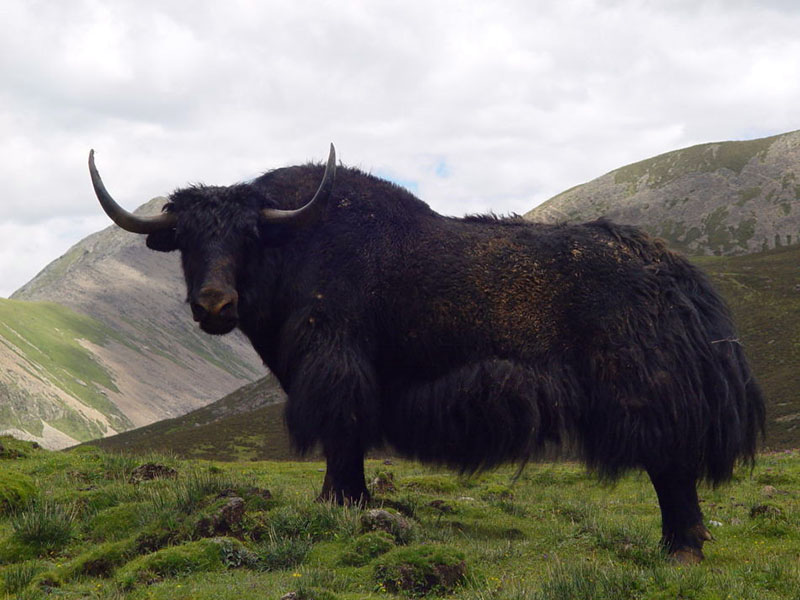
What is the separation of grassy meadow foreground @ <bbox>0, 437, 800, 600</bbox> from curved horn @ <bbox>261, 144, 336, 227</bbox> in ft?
9.04

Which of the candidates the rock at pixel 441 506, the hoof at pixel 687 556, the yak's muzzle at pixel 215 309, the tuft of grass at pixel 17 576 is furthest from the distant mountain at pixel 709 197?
the tuft of grass at pixel 17 576

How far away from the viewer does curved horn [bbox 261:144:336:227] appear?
731 centimetres

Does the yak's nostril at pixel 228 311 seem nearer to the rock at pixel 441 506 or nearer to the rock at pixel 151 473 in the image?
the rock at pixel 441 506

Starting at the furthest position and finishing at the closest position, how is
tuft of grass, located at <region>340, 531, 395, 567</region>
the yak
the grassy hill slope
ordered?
the grassy hill slope
the yak
tuft of grass, located at <region>340, 531, 395, 567</region>

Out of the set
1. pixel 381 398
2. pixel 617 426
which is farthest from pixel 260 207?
pixel 617 426

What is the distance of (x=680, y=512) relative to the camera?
22.5 feet

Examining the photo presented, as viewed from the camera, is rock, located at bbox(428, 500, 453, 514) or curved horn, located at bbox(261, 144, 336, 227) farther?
rock, located at bbox(428, 500, 453, 514)

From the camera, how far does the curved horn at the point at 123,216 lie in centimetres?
755

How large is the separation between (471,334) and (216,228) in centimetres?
267

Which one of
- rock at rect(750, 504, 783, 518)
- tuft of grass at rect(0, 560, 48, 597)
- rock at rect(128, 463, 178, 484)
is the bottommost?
rock at rect(750, 504, 783, 518)

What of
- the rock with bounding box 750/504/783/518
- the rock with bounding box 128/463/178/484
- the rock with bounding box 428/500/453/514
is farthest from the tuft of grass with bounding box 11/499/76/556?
the rock with bounding box 750/504/783/518

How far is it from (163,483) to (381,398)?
11.0 feet

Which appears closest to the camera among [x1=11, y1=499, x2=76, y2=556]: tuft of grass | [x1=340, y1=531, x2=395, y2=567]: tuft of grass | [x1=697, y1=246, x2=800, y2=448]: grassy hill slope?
[x1=340, y1=531, x2=395, y2=567]: tuft of grass

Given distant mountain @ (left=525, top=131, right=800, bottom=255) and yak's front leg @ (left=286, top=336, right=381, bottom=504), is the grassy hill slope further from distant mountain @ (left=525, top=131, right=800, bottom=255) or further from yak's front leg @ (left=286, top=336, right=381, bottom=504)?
distant mountain @ (left=525, top=131, right=800, bottom=255)
